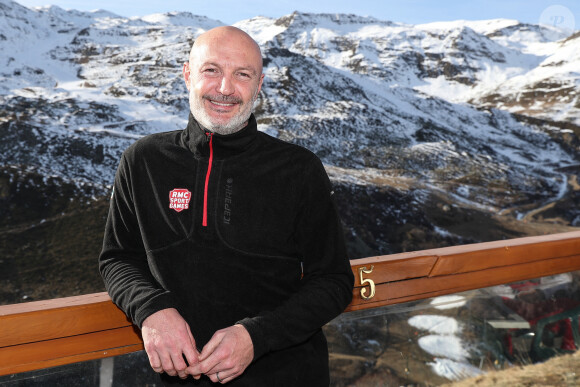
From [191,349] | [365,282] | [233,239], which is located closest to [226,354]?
[191,349]

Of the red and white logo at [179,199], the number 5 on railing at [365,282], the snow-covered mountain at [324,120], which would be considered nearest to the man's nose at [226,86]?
the red and white logo at [179,199]

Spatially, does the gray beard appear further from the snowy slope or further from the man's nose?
the snowy slope

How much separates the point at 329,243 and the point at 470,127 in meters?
42.7

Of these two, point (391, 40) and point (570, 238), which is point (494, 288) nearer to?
point (570, 238)

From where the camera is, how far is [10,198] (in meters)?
17.9

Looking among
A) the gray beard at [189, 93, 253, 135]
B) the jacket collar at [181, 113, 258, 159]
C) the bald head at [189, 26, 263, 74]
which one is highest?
the bald head at [189, 26, 263, 74]

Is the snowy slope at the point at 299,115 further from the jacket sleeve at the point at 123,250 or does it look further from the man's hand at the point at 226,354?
the man's hand at the point at 226,354

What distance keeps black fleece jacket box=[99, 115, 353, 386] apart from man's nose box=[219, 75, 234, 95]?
0.44ft

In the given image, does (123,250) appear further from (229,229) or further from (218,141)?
(218,141)

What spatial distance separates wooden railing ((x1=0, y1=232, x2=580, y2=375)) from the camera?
132 centimetres

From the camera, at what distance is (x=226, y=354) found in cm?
118

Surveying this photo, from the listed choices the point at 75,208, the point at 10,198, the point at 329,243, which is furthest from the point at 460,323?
the point at 10,198

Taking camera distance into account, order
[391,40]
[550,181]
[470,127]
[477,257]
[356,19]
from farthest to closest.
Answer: [356,19] < [391,40] < [470,127] < [550,181] < [477,257]

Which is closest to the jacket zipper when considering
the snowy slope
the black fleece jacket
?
the black fleece jacket
